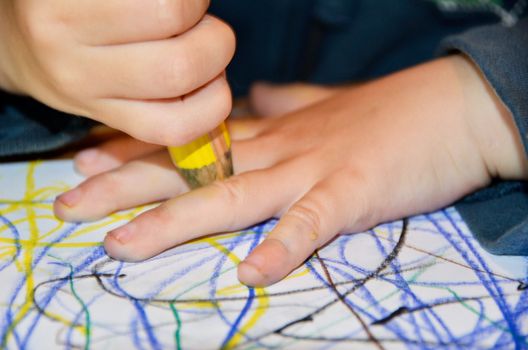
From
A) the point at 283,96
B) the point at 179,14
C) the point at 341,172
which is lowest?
the point at 283,96

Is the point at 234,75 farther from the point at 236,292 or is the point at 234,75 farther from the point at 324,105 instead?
the point at 236,292

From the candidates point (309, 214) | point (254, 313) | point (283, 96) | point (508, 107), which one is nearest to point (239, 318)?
point (254, 313)

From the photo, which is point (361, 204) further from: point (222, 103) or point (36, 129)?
point (36, 129)

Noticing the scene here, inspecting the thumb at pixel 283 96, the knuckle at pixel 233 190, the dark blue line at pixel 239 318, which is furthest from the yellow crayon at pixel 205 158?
the thumb at pixel 283 96

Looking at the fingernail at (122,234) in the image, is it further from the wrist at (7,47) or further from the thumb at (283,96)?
the thumb at (283,96)

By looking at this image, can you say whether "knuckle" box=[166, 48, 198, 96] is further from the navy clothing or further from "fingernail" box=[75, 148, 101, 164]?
the navy clothing

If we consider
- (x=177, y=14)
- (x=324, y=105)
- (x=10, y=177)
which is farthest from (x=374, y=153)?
(x=10, y=177)
